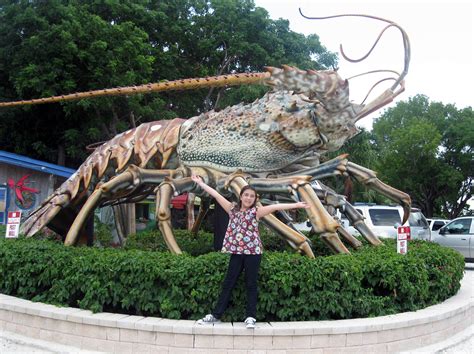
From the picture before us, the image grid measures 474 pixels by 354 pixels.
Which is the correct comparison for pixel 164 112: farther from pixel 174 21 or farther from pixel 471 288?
pixel 471 288

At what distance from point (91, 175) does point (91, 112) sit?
30.3 ft

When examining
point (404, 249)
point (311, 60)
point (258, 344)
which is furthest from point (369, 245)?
point (311, 60)

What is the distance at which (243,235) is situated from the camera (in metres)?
4.45

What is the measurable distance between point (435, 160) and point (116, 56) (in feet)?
76.4

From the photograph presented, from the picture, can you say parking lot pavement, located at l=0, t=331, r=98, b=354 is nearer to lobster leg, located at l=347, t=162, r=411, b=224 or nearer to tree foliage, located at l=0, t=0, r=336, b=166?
lobster leg, located at l=347, t=162, r=411, b=224

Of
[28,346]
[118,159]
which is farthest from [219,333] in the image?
[118,159]

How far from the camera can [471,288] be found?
7.11m

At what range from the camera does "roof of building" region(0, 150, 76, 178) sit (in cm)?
1316

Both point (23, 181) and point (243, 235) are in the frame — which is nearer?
point (243, 235)

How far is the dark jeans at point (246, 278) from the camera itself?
446 cm

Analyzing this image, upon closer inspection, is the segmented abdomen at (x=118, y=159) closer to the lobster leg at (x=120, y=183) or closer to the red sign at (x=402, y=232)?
the lobster leg at (x=120, y=183)

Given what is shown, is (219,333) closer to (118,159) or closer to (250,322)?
(250,322)

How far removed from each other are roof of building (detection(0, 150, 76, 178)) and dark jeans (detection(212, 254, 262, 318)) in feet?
33.3

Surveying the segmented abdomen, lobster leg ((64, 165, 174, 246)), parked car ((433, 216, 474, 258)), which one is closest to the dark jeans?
lobster leg ((64, 165, 174, 246))
